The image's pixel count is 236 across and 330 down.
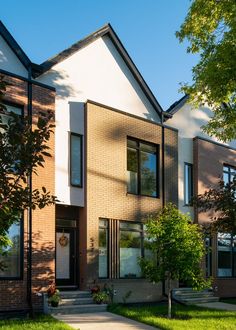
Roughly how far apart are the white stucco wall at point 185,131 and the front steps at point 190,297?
3374mm

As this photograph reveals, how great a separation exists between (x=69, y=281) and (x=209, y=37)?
29.9 ft

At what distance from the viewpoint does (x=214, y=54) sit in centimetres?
1544

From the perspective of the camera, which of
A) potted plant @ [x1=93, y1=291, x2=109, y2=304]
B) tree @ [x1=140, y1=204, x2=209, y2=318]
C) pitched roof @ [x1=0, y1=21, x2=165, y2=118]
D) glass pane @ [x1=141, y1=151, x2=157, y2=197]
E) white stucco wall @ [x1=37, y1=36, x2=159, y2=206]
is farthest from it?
glass pane @ [x1=141, y1=151, x2=157, y2=197]

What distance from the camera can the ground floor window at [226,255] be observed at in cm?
2370

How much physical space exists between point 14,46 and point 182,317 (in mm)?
9665

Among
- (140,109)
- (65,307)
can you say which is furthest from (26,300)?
(140,109)

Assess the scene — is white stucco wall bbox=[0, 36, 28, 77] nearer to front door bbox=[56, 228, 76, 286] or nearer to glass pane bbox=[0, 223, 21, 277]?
glass pane bbox=[0, 223, 21, 277]

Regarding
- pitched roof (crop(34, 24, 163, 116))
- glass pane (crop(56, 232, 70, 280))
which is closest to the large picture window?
glass pane (crop(56, 232, 70, 280))

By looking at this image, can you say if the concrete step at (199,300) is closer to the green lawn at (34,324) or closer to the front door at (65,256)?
the front door at (65,256)

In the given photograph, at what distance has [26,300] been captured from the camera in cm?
1473

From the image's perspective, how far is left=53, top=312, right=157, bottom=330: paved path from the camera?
43.7 feet

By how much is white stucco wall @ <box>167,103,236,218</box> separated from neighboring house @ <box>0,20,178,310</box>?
55.2 inches

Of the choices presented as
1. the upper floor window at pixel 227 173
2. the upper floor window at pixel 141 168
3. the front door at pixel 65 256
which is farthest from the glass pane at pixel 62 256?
the upper floor window at pixel 227 173

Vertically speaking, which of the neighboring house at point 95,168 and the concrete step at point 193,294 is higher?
the neighboring house at point 95,168
